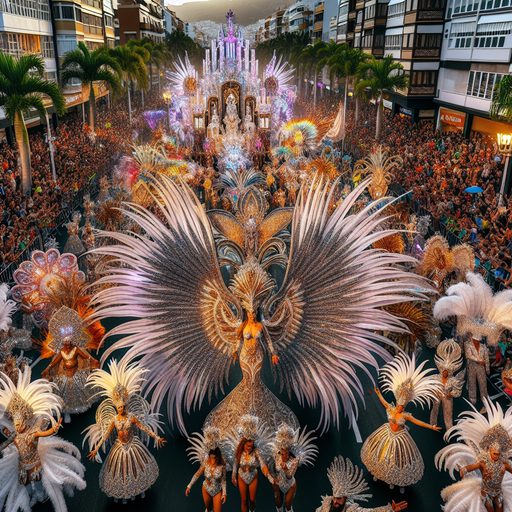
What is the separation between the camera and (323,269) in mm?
6363

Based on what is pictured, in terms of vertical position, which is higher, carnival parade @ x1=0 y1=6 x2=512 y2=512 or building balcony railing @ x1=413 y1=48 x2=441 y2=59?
building balcony railing @ x1=413 y1=48 x2=441 y2=59

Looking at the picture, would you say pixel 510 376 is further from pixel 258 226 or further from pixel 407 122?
pixel 407 122

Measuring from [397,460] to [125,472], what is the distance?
11.0 feet

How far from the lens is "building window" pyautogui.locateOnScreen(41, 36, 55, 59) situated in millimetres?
29109

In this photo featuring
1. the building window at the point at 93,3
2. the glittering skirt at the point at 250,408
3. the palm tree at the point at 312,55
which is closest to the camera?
the glittering skirt at the point at 250,408

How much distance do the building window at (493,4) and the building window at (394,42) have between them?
960 centimetres

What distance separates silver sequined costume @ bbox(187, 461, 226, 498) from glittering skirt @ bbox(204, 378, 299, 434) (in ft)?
4.43

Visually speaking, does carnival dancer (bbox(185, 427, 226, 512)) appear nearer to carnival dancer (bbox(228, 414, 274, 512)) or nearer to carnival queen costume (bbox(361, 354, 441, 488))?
carnival dancer (bbox(228, 414, 274, 512))

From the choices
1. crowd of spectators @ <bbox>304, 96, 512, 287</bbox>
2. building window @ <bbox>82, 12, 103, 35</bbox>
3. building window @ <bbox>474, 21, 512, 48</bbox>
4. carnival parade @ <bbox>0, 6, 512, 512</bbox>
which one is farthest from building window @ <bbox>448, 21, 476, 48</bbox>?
building window @ <bbox>82, 12, 103, 35</bbox>

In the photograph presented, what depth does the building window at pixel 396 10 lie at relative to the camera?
33.6m

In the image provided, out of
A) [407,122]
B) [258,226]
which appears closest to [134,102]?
[407,122]

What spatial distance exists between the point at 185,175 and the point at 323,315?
40.3ft

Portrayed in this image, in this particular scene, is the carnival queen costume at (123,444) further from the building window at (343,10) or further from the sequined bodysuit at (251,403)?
the building window at (343,10)

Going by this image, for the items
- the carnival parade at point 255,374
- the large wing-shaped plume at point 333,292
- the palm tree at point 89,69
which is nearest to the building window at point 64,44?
the palm tree at point 89,69
